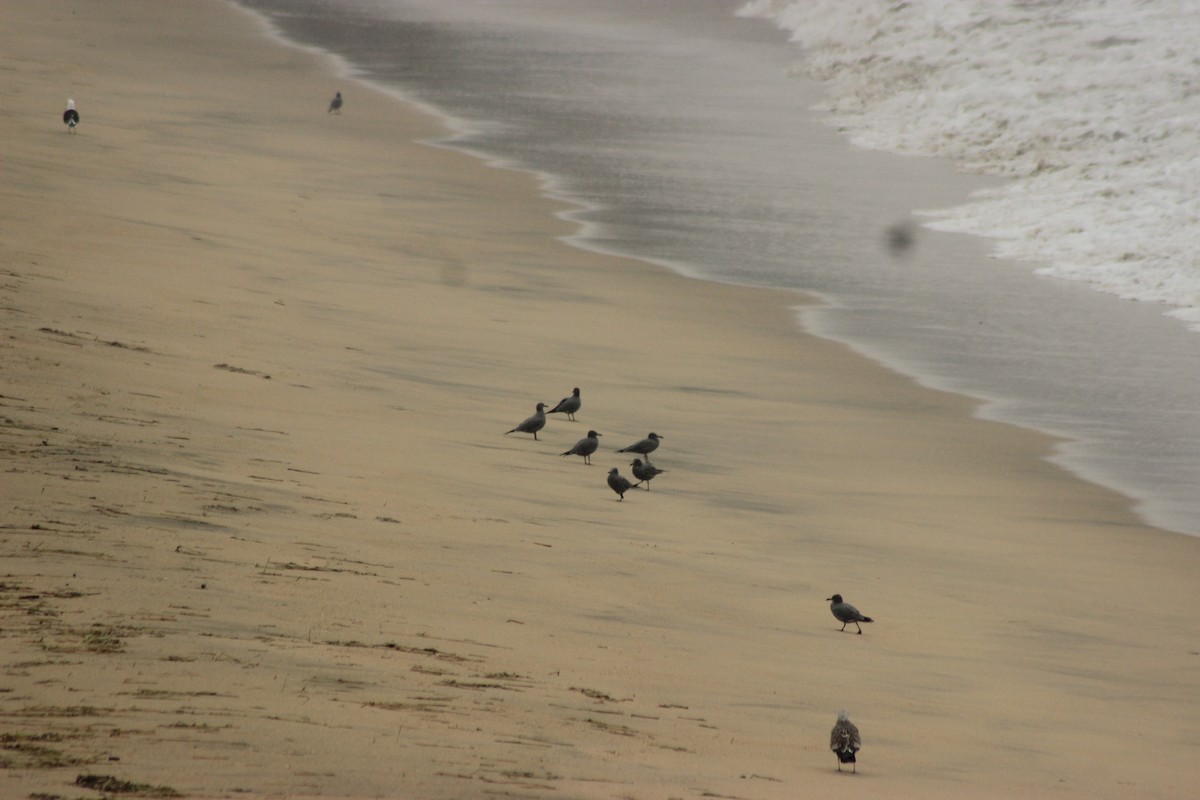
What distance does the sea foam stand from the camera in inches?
950

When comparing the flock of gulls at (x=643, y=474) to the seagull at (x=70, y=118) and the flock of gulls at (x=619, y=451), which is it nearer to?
the flock of gulls at (x=619, y=451)

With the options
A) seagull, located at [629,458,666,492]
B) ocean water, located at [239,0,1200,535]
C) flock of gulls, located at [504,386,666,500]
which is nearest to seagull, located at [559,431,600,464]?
flock of gulls, located at [504,386,666,500]

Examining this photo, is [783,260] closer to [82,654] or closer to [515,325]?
[515,325]

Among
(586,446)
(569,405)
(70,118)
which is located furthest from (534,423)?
(70,118)

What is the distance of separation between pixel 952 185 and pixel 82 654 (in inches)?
1058

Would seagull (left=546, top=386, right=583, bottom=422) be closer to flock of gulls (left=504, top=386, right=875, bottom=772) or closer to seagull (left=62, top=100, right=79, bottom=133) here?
flock of gulls (left=504, top=386, right=875, bottom=772)

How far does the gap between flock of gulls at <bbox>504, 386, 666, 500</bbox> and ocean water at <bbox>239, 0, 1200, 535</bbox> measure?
4058mm

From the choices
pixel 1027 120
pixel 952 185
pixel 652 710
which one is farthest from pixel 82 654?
pixel 1027 120

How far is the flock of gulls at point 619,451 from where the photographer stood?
10.8 m

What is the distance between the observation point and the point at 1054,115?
33656mm

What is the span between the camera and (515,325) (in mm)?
16766

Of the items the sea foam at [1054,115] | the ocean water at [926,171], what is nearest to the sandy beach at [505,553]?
the ocean water at [926,171]

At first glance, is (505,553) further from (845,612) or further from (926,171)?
(926,171)

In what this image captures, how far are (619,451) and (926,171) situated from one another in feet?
72.3
